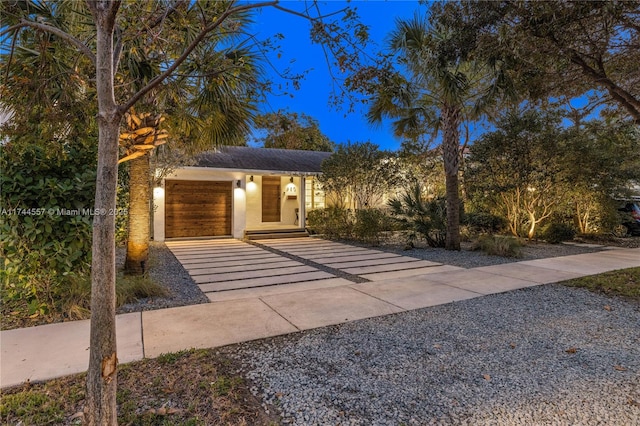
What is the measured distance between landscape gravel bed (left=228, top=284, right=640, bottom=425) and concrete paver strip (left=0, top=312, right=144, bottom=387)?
1.27 m

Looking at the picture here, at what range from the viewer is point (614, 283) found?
6133 millimetres

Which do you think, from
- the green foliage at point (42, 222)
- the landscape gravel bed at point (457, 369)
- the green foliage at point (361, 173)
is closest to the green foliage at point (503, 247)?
the green foliage at point (361, 173)

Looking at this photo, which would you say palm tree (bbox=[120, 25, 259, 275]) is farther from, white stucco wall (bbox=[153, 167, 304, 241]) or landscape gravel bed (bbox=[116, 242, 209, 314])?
white stucco wall (bbox=[153, 167, 304, 241])

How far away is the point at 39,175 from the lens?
4402 millimetres

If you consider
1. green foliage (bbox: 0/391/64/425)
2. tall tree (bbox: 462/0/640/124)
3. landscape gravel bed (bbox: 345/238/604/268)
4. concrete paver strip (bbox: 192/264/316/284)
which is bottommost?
green foliage (bbox: 0/391/64/425)

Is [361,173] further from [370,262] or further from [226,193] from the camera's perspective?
[226,193]

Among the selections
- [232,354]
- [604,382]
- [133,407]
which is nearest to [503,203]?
[604,382]

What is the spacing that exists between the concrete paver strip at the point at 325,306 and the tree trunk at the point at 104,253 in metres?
2.40

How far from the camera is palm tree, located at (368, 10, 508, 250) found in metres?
6.49

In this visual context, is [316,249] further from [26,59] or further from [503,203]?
[26,59]

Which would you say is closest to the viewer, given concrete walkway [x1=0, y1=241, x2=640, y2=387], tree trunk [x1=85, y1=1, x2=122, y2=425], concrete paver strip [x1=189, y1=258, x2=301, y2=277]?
tree trunk [x1=85, y1=1, x2=122, y2=425]

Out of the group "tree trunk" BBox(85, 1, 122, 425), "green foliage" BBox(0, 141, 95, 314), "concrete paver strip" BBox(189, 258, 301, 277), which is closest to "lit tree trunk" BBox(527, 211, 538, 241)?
"concrete paver strip" BBox(189, 258, 301, 277)

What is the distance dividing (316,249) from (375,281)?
4658 millimetres

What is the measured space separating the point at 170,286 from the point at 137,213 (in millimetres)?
1436
